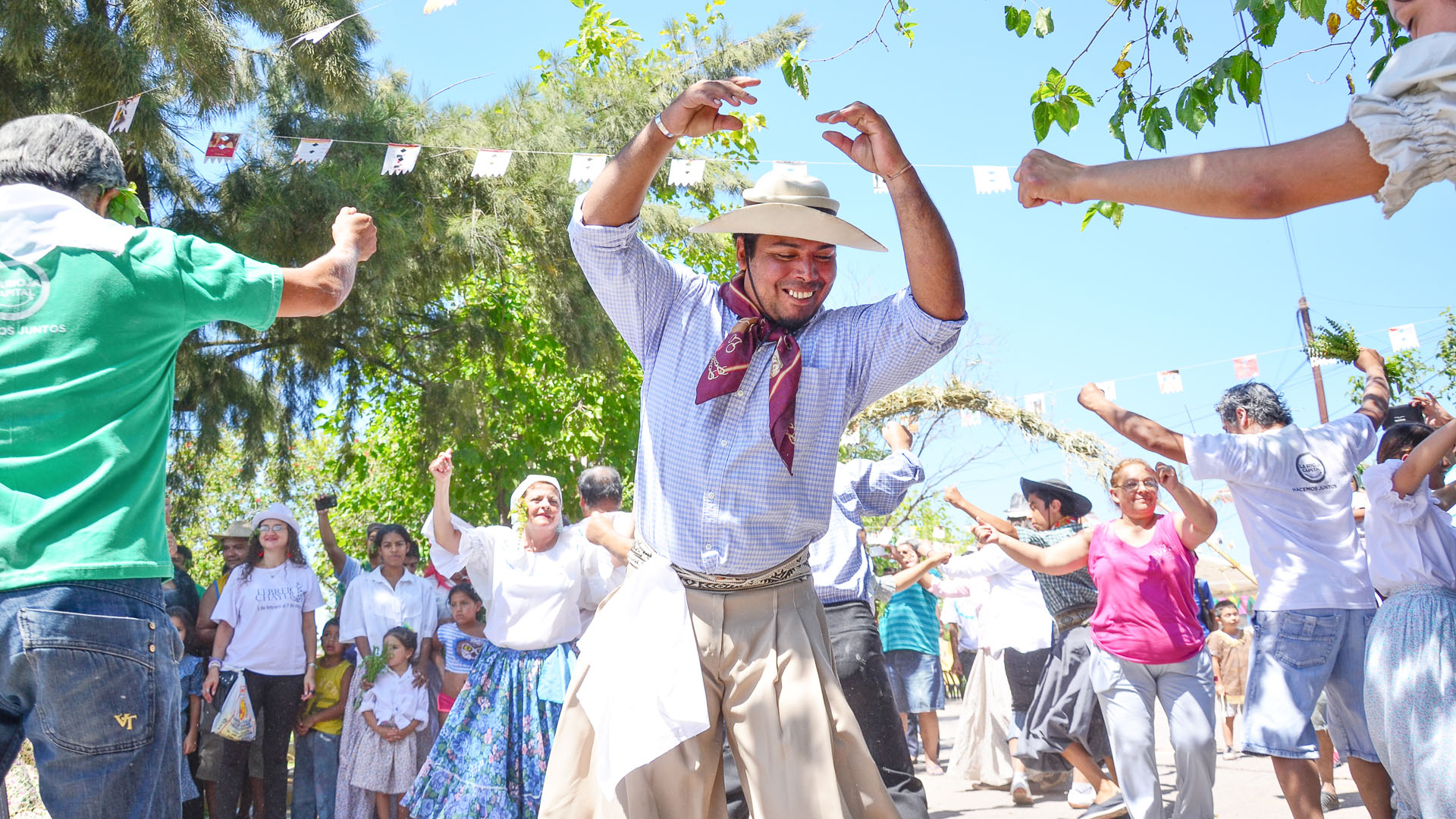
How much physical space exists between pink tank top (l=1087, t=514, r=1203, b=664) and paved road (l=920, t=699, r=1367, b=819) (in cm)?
159

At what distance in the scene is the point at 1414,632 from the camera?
4.09 m

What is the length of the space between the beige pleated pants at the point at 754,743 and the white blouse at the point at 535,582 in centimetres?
304

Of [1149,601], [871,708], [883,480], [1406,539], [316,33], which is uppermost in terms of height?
[316,33]

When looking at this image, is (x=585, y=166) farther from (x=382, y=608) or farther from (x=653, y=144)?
(x=653, y=144)

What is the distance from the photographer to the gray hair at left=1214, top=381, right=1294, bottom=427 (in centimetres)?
543

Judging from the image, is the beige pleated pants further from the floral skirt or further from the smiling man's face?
the floral skirt

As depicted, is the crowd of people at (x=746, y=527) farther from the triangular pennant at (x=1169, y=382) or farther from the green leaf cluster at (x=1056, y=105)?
the triangular pennant at (x=1169, y=382)

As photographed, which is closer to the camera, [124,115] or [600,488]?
[600,488]

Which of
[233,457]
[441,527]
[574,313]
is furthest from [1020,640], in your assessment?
[233,457]

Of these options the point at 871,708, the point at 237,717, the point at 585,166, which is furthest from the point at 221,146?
the point at 871,708

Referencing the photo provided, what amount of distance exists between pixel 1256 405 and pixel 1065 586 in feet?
6.55

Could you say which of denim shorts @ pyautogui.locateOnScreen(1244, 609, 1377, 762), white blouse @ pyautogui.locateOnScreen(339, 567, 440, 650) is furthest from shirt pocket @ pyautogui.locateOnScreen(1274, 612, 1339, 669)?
white blouse @ pyautogui.locateOnScreen(339, 567, 440, 650)

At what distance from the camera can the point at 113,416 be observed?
8.27 feet

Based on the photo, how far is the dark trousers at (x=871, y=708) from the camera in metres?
4.75
